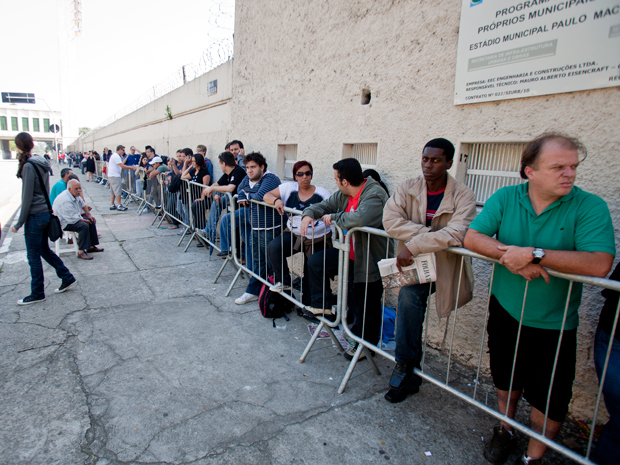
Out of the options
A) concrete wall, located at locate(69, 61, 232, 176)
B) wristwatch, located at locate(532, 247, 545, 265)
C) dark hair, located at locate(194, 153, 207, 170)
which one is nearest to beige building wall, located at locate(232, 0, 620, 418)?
wristwatch, located at locate(532, 247, 545, 265)

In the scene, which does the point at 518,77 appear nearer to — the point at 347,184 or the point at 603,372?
the point at 347,184

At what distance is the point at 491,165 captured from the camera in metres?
3.33

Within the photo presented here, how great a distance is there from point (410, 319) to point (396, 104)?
2.40m

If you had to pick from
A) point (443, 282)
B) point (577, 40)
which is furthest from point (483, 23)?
point (443, 282)

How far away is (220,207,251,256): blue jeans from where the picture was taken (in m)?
5.00

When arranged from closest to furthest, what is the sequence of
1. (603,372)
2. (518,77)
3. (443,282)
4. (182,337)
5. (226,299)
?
(603,372)
(443,282)
(518,77)
(182,337)
(226,299)

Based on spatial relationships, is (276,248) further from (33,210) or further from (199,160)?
(199,160)

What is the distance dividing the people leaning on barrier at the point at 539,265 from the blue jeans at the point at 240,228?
3.26 meters

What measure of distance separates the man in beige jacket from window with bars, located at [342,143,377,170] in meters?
1.72

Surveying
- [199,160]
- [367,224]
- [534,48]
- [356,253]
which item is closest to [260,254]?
[356,253]

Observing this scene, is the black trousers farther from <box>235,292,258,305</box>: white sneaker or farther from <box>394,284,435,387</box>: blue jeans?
<box>394,284,435,387</box>: blue jeans

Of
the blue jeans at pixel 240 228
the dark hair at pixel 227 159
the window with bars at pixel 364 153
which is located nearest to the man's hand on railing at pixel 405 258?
the window with bars at pixel 364 153

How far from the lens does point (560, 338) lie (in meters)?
2.00

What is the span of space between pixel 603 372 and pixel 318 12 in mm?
5243
